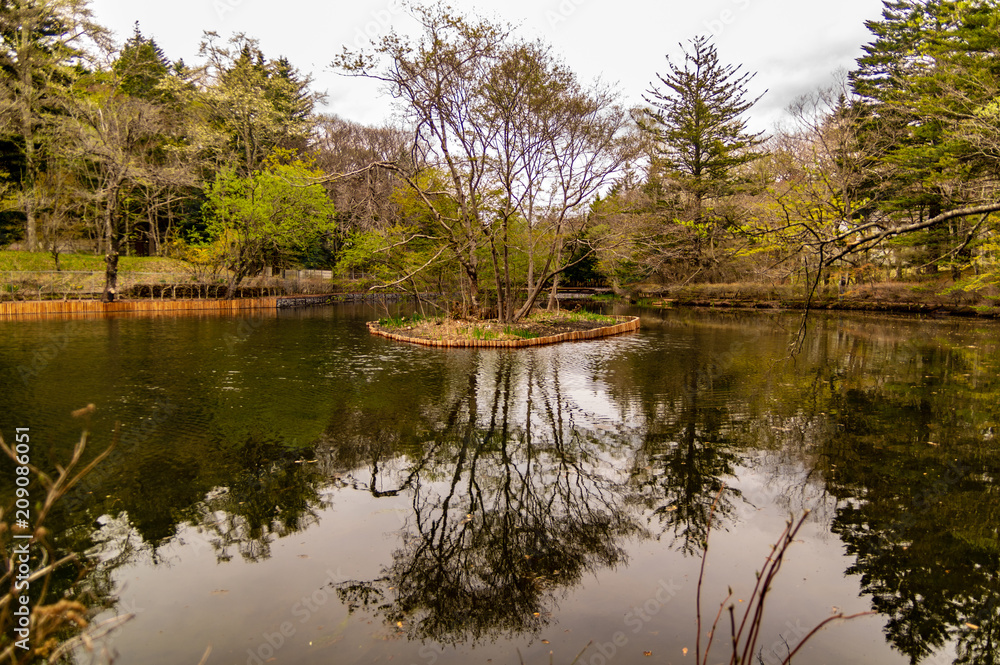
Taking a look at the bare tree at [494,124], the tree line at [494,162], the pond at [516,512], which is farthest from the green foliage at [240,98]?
the pond at [516,512]

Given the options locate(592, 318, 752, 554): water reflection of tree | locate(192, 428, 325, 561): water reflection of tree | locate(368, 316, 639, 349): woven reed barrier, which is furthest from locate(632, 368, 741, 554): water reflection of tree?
locate(368, 316, 639, 349): woven reed barrier

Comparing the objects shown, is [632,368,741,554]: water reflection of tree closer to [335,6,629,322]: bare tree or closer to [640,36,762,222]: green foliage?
[335,6,629,322]: bare tree

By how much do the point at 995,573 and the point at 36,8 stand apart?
41133 millimetres

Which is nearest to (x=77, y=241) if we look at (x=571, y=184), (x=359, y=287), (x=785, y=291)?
(x=359, y=287)

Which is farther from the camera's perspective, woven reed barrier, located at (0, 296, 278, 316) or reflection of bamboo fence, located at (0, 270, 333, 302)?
reflection of bamboo fence, located at (0, 270, 333, 302)

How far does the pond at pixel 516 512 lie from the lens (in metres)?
4.02

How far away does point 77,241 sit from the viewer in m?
44.1

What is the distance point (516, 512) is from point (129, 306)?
2738cm

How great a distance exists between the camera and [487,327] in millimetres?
19203

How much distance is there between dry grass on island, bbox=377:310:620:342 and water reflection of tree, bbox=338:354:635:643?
31.0 feet

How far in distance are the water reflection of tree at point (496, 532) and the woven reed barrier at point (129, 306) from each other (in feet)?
79.8

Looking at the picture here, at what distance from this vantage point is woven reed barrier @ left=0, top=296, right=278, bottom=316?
79.8ft

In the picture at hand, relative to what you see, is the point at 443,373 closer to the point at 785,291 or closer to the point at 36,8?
the point at 785,291

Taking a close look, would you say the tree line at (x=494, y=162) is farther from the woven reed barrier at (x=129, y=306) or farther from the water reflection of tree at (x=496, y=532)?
the water reflection of tree at (x=496, y=532)
